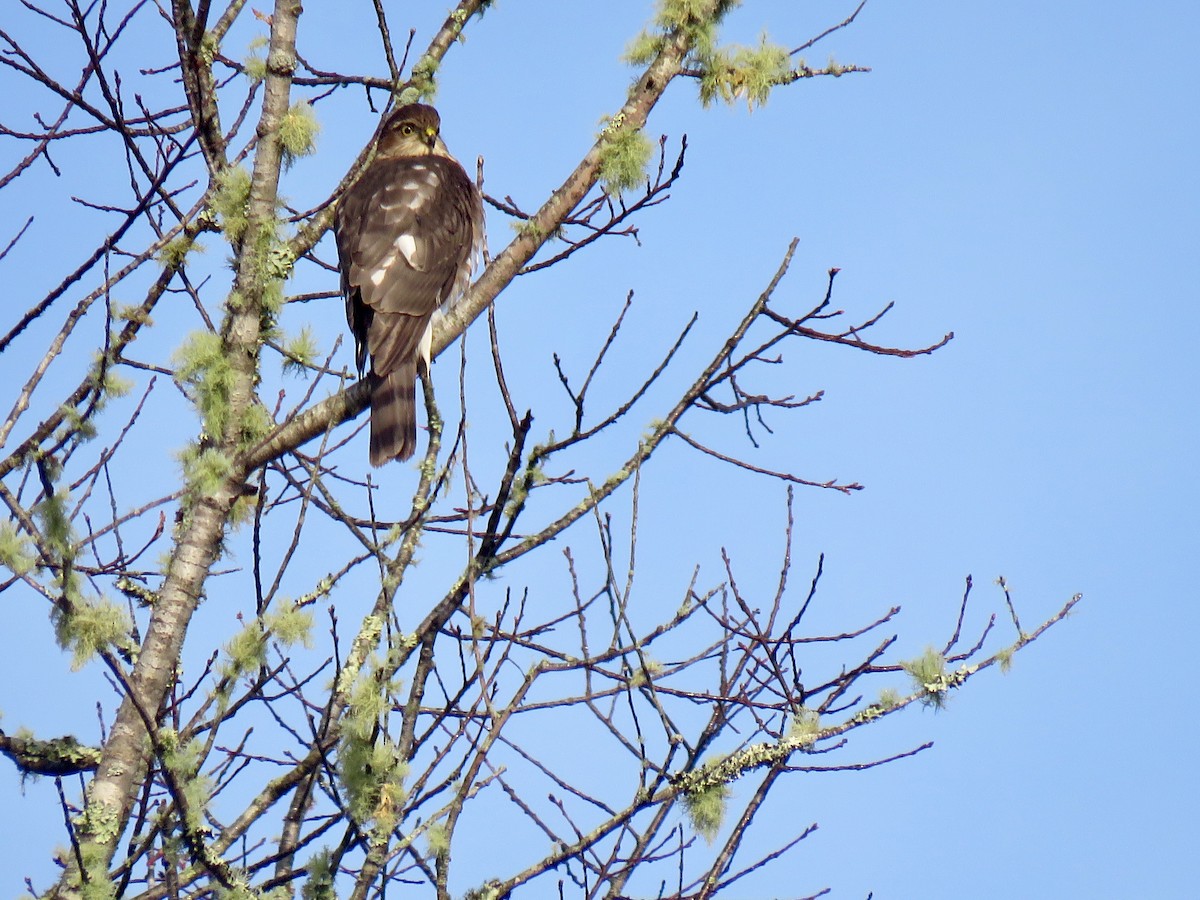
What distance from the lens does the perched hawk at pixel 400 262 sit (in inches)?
157

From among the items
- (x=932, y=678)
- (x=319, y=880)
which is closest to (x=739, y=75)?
(x=932, y=678)

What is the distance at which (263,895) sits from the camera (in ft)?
8.84

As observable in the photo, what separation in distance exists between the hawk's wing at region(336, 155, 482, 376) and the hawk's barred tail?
0.34ft

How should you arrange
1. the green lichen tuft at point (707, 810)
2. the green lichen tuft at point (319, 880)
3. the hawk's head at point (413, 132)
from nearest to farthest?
the green lichen tuft at point (319, 880) → the green lichen tuft at point (707, 810) → the hawk's head at point (413, 132)

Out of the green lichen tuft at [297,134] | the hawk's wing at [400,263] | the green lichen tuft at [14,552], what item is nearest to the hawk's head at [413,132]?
the hawk's wing at [400,263]

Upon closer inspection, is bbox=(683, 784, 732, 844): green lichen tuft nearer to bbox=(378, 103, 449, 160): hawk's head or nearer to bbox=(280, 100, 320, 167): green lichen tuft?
bbox=(280, 100, 320, 167): green lichen tuft

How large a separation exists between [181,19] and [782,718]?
251cm

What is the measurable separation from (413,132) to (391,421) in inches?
70.4

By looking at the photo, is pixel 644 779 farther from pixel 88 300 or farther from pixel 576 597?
pixel 88 300

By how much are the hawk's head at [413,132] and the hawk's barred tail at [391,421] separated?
1571 mm

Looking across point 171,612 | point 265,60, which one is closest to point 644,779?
point 171,612

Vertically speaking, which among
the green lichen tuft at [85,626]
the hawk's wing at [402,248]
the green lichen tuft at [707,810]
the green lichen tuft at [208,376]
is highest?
the hawk's wing at [402,248]

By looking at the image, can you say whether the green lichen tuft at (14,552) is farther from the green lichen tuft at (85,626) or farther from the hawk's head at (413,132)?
the hawk's head at (413,132)

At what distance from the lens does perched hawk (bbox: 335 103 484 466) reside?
3.99 m
